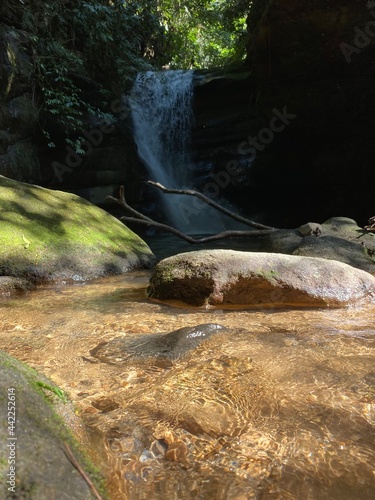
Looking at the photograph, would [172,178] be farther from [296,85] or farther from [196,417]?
[196,417]

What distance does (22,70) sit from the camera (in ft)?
25.8

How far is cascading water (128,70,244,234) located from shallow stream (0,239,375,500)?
9.44 m

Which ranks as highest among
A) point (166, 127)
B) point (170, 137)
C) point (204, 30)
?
point (204, 30)

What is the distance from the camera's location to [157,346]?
1.88 meters

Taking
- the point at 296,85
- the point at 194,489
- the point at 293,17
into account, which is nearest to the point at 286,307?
the point at 194,489

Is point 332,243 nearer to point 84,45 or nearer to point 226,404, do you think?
point 226,404

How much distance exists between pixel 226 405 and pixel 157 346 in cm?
58

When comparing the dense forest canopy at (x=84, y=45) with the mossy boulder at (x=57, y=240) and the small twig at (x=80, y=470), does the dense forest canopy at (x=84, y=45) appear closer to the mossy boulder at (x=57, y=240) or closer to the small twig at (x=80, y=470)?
the mossy boulder at (x=57, y=240)

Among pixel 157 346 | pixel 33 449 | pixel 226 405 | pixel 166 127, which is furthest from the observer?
pixel 166 127

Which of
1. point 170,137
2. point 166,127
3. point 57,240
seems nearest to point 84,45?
point 166,127

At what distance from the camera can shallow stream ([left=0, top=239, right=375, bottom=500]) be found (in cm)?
102

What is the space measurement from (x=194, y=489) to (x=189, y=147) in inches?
462

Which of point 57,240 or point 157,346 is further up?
point 57,240

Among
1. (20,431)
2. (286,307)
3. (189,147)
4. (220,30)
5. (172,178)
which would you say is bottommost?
(286,307)
